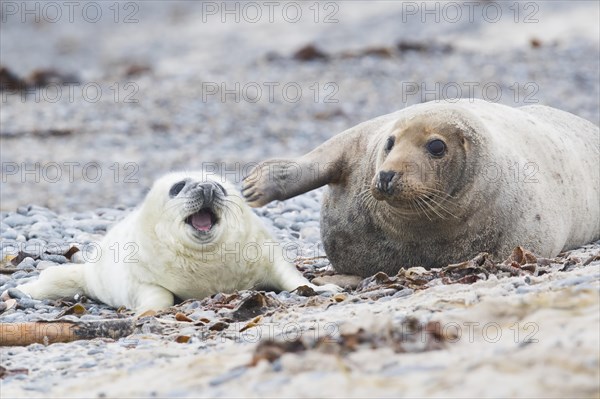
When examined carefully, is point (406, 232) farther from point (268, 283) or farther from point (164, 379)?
point (164, 379)

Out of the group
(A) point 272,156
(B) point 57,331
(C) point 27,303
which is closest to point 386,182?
(B) point 57,331

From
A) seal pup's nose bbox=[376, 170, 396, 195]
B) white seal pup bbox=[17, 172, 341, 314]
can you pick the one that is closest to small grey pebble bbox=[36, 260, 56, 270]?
white seal pup bbox=[17, 172, 341, 314]

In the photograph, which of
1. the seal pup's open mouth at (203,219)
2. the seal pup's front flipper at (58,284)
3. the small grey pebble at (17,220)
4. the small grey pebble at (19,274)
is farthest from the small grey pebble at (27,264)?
the seal pup's open mouth at (203,219)

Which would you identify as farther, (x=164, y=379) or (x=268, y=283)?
(x=268, y=283)

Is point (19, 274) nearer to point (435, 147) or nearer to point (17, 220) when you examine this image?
point (17, 220)

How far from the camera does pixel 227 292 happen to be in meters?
5.87

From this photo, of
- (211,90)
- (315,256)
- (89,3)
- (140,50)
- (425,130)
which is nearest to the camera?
(425,130)

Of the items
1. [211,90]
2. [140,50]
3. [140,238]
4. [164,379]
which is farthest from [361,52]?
[164,379]

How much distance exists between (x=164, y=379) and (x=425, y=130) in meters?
2.39

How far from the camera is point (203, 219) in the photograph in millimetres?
5875

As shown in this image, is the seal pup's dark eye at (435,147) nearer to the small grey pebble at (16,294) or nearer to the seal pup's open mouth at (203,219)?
the seal pup's open mouth at (203,219)

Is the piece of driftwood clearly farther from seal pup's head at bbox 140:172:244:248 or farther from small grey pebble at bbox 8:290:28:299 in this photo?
small grey pebble at bbox 8:290:28:299

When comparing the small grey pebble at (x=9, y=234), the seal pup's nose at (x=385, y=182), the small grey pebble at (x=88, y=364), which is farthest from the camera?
the small grey pebble at (x=9, y=234)

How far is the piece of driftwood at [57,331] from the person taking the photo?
182 inches
